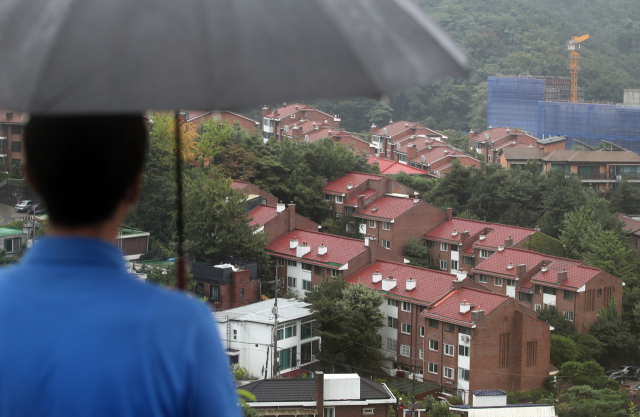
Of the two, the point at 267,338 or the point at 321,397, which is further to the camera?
the point at 267,338

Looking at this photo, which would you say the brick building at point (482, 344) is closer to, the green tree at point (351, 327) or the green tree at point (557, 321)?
the green tree at point (351, 327)

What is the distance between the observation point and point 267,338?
49.4 feet

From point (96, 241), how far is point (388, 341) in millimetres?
16118

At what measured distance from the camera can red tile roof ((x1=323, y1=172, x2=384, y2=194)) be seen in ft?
76.2

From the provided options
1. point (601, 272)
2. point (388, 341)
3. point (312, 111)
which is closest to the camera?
point (388, 341)

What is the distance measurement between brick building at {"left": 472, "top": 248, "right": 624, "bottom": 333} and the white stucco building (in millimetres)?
5520

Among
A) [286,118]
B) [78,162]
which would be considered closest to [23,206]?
[286,118]

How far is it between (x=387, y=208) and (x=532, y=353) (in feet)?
23.9

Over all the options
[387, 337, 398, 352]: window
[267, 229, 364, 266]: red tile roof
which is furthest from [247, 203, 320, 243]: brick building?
[387, 337, 398, 352]: window

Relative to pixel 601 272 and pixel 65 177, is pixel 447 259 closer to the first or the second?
pixel 601 272

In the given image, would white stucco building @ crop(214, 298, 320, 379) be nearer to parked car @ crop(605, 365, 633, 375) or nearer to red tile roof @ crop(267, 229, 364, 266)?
red tile roof @ crop(267, 229, 364, 266)

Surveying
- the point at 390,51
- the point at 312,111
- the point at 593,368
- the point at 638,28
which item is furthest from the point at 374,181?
the point at 638,28

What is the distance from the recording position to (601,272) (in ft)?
58.4

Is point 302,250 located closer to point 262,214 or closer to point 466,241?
point 262,214
